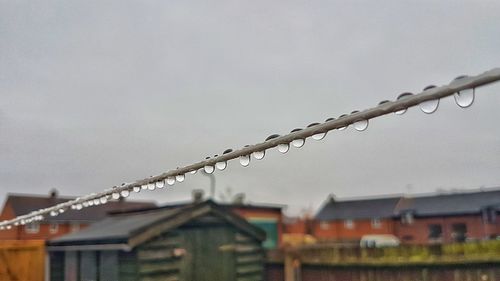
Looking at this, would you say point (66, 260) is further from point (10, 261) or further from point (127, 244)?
point (127, 244)

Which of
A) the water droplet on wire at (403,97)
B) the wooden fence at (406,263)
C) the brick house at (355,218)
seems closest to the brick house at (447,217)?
the brick house at (355,218)

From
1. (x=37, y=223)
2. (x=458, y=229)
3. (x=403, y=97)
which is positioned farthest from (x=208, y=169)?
(x=458, y=229)

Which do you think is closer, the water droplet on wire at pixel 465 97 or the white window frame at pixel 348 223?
the water droplet on wire at pixel 465 97

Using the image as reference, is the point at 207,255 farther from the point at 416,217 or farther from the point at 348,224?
the point at 348,224

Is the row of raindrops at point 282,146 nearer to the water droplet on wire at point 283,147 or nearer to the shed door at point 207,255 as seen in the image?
the water droplet on wire at point 283,147

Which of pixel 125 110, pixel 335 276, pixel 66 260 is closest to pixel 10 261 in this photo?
pixel 66 260

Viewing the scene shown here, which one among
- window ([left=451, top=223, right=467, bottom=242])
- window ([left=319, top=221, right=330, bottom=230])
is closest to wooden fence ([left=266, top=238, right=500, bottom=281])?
window ([left=451, top=223, right=467, bottom=242])
